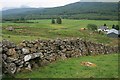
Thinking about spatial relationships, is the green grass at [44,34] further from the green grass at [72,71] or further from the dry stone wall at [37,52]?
the green grass at [72,71]

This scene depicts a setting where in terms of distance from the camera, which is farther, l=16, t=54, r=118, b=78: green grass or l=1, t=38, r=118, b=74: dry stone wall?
l=1, t=38, r=118, b=74: dry stone wall

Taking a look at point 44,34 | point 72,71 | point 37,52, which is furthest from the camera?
point 44,34

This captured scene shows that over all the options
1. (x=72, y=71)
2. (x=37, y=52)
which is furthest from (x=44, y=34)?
(x=72, y=71)

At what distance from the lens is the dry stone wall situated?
82.2 feet

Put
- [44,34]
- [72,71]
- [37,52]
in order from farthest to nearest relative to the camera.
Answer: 1. [44,34]
2. [37,52]
3. [72,71]

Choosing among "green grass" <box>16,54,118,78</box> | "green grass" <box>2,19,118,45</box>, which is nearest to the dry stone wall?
"green grass" <box>16,54,118,78</box>

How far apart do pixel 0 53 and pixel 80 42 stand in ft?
51.0

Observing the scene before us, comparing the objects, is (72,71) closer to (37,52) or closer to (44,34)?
(37,52)

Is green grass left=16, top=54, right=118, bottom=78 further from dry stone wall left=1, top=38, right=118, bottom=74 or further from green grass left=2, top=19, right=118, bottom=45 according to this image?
green grass left=2, top=19, right=118, bottom=45

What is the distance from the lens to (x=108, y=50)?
45.3 meters

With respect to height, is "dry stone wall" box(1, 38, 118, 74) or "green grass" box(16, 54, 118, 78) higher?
"dry stone wall" box(1, 38, 118, 74)

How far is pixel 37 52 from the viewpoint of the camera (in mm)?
27828

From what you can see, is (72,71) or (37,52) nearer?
(72,71)

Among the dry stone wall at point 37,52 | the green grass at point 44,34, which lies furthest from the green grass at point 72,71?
the green grass at point 44,34
